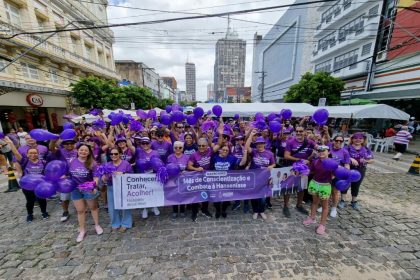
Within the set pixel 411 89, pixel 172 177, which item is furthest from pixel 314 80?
pixel 172 177

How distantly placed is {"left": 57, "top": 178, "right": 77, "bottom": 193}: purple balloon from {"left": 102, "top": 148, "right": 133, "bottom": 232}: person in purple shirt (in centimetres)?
51

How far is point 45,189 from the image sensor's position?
113 inches

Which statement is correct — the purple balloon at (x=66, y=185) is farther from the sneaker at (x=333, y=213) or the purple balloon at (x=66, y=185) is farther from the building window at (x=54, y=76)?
the building window at (x=54, y=76)

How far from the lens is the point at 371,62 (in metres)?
Answer: 17.5

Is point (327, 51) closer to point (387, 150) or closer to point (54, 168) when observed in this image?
point (387, 150)

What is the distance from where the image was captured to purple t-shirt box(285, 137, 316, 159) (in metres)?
4.13

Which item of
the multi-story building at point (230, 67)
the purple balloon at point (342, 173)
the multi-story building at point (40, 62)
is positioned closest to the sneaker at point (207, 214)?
the purple balloon at point (342, 173)

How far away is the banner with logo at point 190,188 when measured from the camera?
342 cm

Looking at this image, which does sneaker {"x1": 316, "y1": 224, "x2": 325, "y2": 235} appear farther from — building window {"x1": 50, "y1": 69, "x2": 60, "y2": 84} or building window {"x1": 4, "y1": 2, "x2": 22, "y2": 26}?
building window {"x1": 50, "y1": 69, "x2": 60, "y2": 84}

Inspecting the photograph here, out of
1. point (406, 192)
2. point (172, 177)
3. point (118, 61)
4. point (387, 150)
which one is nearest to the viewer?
point (172, 177)

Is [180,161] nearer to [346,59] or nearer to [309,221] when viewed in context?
[309,221]

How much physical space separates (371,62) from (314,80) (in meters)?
5.28

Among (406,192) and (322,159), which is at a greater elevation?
(322,159)

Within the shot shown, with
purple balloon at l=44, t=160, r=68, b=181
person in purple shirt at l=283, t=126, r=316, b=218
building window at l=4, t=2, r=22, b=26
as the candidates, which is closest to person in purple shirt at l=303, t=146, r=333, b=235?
person in purple shirt at l=283, t=126, r=316, b=218
